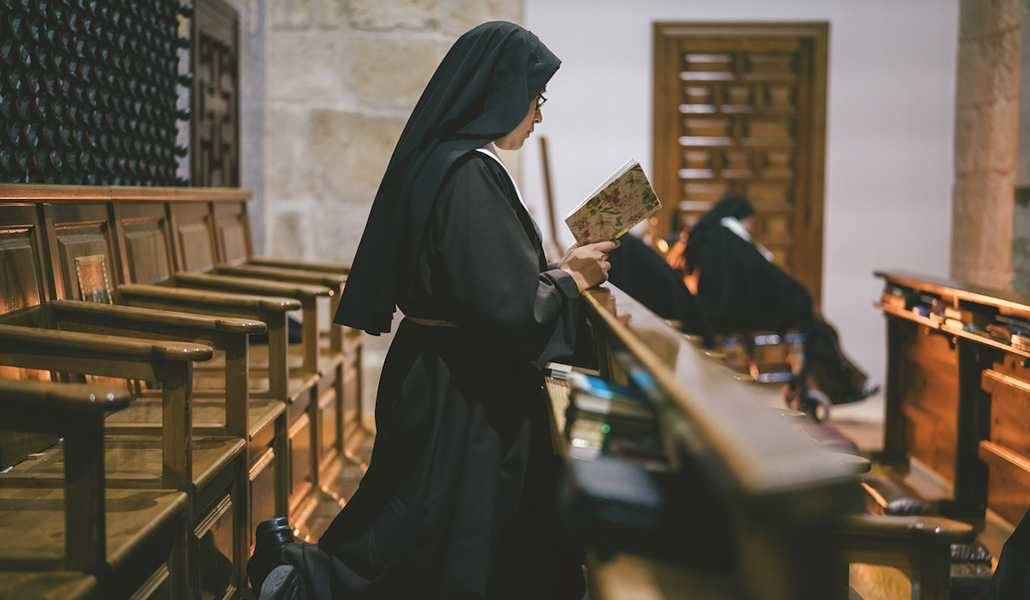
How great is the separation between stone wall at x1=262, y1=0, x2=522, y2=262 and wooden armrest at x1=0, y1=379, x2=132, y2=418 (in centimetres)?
415

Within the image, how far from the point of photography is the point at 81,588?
1.50m

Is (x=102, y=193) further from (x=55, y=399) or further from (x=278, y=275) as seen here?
(x=55, y=399)

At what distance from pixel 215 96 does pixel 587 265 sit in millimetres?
3561

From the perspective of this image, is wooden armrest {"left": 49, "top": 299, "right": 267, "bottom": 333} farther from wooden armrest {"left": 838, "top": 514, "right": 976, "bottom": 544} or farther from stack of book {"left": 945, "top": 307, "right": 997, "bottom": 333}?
stack of book {"left": 945, "top": 307, "right": 997, "bottom": 333}

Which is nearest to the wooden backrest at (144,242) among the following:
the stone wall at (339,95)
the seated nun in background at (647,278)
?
the stone wall at (339,95)

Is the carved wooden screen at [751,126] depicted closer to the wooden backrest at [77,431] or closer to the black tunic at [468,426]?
the black tunic at [468,426]

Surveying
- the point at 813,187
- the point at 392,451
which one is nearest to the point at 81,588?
the point at 392,451

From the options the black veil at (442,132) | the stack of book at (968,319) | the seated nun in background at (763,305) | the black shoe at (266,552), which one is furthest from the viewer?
the seated nun in background at (763,305)

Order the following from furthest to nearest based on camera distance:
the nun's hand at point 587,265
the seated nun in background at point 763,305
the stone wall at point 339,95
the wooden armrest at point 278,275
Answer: the stone wall at point 339,95 < the seated nun in background at point 763,305 < the wooden armrest at point 278,275 < the nun's hand at point 587,265

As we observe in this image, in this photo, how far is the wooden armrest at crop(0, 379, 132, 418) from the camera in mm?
1459

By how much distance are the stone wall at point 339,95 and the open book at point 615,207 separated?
352 centimetres

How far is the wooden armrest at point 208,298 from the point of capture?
9.37 ft

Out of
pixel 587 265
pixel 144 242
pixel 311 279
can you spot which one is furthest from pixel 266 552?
pixel 311 279

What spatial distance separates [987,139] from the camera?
19.2ft
